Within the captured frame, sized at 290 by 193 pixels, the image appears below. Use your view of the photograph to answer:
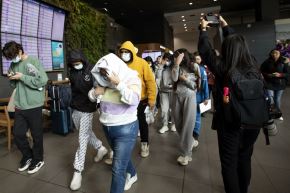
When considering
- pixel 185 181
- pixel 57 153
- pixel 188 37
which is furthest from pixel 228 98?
pixel 188 37

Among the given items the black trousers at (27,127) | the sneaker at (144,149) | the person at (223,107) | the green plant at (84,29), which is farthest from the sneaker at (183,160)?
the green plant at (84,29)

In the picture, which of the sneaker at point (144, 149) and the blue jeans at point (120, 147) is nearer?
the blue jeans at point (120, 147)

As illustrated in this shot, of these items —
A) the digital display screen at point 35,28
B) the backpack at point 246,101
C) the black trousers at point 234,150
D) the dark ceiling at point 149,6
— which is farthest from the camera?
the dark ceiling at point 149,6

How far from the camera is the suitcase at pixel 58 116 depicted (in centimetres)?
371

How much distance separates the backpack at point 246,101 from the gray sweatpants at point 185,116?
37.8 inches

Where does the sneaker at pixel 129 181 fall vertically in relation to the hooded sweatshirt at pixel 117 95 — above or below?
below

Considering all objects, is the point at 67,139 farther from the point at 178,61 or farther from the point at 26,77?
the point at 178,61

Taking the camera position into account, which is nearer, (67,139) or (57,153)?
(57,153)

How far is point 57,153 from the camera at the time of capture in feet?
9.72

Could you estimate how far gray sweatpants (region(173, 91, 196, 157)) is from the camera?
2.29 metres

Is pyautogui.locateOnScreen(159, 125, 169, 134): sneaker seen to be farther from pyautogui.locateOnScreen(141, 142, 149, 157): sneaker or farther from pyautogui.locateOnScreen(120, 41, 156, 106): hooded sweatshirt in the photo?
pyautogui.locateOnScreen(120, 41, 156, 106): hooded sweatshirt

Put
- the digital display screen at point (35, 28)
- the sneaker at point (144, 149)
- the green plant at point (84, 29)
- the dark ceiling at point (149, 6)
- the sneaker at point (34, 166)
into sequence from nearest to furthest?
the sneaker at point (34, 166)
the sneaker at point (144, 149)
the digital display screen at point (35, 28)
the green plant at point (84, 29)
the dark ceiling at point (149, 6)

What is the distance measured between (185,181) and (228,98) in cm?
117

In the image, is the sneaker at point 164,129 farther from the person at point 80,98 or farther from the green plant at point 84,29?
the green plant at point 84,29
